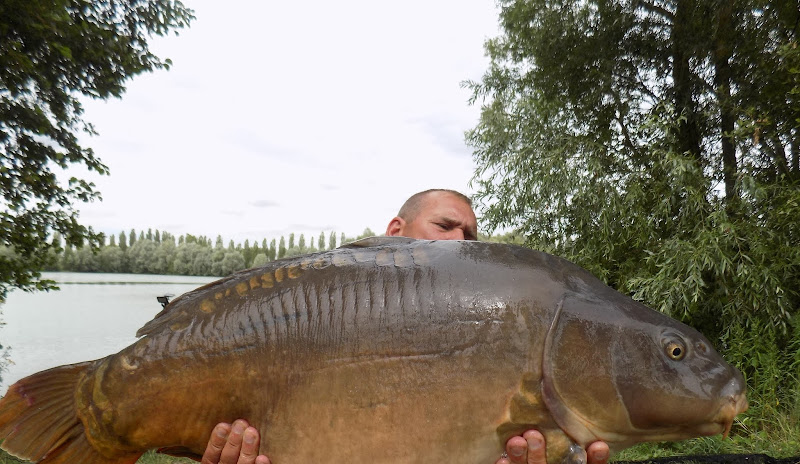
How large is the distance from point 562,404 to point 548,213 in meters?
5.38

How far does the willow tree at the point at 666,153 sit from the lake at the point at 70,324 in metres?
5.78

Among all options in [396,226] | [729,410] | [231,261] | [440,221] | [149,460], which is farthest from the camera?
[231,261]

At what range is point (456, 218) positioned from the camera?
8.64ft

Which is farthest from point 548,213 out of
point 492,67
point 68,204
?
point 68,204

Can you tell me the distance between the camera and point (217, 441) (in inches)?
50.4

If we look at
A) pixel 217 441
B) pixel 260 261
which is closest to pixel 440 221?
pixel 217 441

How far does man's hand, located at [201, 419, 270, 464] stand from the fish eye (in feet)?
3.28

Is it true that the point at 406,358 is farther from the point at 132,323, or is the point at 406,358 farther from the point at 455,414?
the point at 132,323

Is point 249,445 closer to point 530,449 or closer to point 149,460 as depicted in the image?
point 530,449

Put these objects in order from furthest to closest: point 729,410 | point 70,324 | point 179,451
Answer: point 70,324 < point 179,451 < point 729,410

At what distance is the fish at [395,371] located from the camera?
114cm

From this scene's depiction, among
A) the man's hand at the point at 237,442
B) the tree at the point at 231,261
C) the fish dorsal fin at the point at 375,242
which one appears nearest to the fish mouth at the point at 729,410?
the fish dorsal fin at the point at 375,242

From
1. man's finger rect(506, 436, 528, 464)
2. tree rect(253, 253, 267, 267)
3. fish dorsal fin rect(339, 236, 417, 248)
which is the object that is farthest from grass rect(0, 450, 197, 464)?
man's finger rect(506, 436, 528, 464)

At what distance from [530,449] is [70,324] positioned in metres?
20.7
